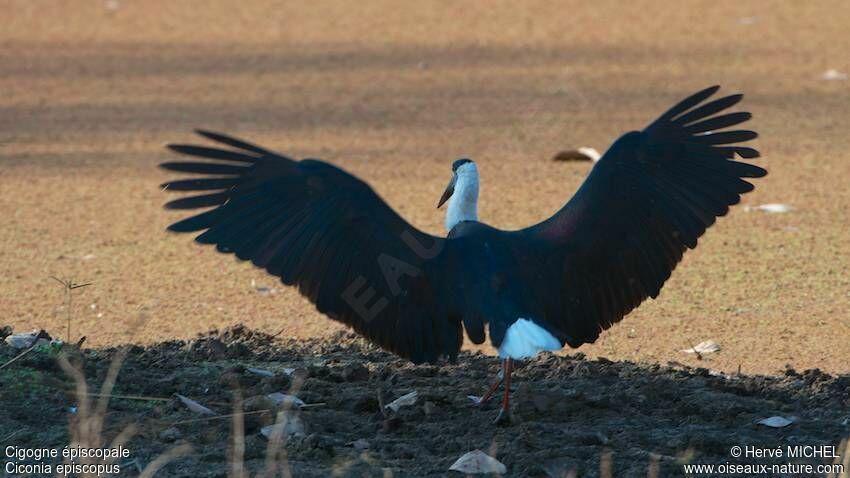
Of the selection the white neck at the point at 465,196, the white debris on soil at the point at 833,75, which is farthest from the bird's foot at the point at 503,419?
the white debris on soil at the point at 833,75

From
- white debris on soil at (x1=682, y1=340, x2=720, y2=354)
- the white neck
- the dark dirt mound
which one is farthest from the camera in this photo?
white debris on soil at (x1=682, y1=340, x2=720, y2=354)

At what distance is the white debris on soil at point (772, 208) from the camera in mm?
7867

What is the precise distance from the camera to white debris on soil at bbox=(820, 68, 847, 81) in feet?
36.1

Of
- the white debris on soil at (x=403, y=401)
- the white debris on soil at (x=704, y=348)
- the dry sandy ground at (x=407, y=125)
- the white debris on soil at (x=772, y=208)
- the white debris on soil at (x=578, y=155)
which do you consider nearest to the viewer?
the white debris on soil at (x=403, y=401)

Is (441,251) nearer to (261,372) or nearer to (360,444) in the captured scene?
(360,444)

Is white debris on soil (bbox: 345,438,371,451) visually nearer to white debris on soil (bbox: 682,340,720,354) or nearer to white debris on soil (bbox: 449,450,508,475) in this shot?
white debris on soil (bbox: 449,450,508,475)

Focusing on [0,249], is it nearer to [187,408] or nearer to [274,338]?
[274,338]

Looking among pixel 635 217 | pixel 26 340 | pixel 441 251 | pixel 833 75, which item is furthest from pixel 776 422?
pixel 833 75

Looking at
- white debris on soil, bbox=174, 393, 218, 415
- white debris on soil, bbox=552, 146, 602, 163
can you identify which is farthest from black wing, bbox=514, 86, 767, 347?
white debris on soil, bbox=552, 146, 602, 163

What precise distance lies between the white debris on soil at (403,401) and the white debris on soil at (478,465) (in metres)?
0.54

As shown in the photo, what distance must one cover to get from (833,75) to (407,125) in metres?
3.41

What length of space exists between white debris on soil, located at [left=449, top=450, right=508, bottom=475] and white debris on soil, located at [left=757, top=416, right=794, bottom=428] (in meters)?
0.92

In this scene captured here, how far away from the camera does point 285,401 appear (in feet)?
15.2

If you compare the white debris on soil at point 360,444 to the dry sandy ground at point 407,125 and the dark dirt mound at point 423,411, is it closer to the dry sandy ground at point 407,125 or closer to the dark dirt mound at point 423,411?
the dark dirt mound at point 423,411
